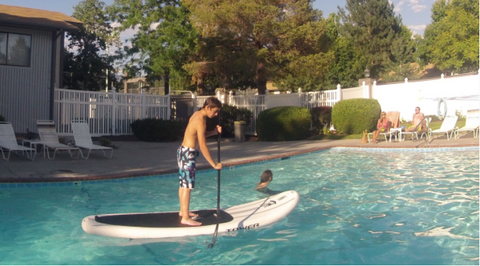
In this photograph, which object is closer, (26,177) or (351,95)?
(26,177)

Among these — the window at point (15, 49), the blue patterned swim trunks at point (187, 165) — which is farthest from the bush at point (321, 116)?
the blue patterned swim trunks at point (187, 165)

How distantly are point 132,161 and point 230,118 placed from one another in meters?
9.20

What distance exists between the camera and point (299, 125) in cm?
1861

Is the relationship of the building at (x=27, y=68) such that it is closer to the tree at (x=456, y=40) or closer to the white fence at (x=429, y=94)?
the white fence at (x=429, y=94)

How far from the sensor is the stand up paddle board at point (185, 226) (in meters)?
5.51

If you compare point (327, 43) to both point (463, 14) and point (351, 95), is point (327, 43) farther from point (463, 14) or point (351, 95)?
point (463, 14)

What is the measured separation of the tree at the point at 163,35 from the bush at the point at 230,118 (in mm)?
4203

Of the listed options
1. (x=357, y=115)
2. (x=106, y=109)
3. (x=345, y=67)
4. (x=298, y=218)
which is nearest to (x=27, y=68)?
(x=106, y=109)

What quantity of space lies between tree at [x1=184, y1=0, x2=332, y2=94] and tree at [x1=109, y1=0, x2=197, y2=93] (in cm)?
130

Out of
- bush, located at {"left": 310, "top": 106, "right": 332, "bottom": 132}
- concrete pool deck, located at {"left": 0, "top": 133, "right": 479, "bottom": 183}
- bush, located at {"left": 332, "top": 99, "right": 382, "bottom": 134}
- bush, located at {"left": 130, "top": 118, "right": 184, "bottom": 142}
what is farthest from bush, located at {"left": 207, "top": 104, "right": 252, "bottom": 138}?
bush, located at {"left": 332, "top": 99, "right": 382, "bottom": 134}

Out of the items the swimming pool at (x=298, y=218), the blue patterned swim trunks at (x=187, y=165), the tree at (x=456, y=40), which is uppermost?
the tree at (x=456, y=40)

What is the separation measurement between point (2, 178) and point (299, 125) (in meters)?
12.3

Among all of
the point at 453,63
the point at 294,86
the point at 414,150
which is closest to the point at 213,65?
the point at 414,150

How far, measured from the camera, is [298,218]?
6953 millimetres
